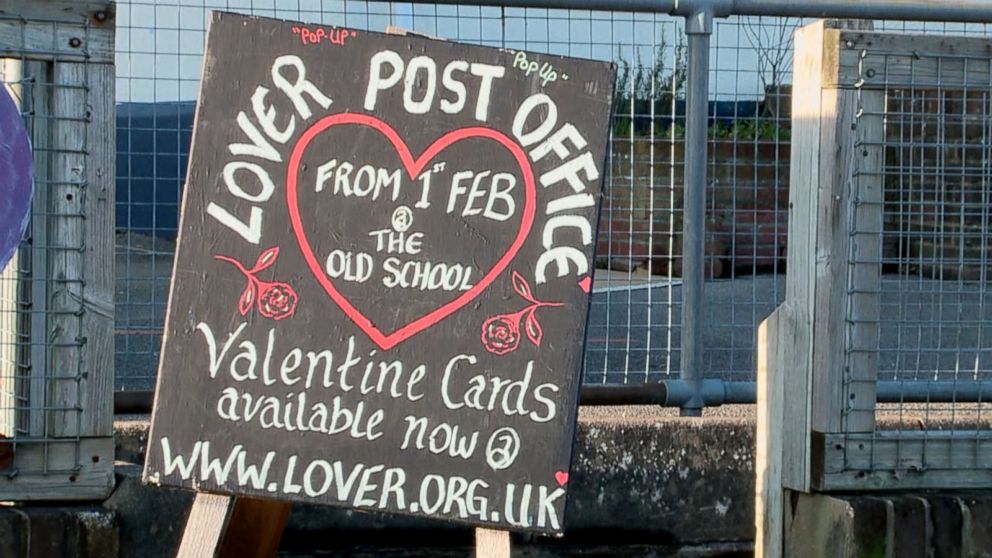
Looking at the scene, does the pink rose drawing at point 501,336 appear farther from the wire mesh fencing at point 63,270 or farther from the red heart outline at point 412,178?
the wire mesh fencing at point 63,270

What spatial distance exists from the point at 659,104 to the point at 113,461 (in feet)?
7.51

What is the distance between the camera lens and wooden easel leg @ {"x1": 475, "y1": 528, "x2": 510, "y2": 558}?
3.50m

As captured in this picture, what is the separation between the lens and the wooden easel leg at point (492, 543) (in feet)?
11.5

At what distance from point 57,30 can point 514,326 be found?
1.51 metres

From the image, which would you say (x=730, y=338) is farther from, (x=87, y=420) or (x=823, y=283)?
(x=87, y=420)

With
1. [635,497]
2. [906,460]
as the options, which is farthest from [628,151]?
[906,460]

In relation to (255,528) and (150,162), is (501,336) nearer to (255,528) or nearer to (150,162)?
(255,528)

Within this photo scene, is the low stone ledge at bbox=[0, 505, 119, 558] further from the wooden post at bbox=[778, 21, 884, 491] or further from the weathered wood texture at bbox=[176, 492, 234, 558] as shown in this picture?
the wooden post at bbox=[778, 21, 884, 491]

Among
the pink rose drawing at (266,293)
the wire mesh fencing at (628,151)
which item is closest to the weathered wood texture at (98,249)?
the pink rose drawing at (266,293)

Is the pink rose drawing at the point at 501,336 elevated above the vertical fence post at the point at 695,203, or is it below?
below

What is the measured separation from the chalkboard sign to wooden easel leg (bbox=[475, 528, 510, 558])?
0.04 m

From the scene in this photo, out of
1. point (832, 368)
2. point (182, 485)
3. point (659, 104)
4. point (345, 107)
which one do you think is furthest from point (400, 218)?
point (659, 104)

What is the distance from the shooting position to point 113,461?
13.3 ft

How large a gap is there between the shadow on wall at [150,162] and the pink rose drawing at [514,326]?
5.59ft
